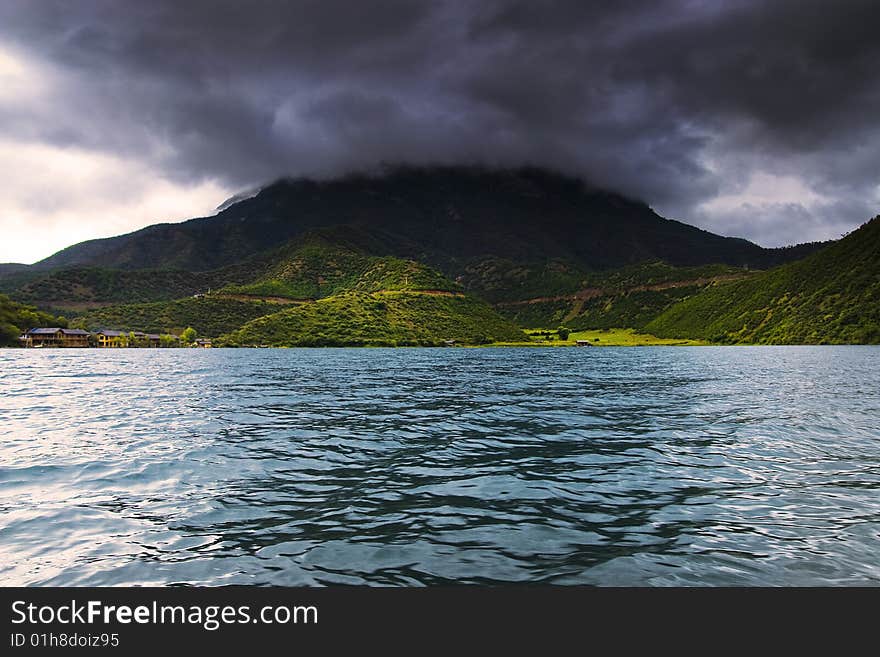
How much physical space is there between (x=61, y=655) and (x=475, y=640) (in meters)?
5.35

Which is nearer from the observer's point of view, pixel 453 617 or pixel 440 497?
pixel 453 617

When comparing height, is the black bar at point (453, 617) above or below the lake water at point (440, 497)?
above

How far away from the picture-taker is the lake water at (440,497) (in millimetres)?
10148

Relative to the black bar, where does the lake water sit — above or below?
below

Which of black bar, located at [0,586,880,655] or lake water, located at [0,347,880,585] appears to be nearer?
black bar, located at [0,586,880,655]

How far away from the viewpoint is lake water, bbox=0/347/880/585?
1015 cm

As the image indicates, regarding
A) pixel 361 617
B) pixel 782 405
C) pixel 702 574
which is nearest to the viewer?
pixel 361 617

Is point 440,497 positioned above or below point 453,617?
below

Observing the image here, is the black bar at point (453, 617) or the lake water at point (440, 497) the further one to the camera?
the lake water at point (440, 497)

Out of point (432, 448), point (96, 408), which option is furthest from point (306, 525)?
point (96, 408)

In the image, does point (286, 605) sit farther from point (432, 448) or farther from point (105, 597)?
point (432, 448)

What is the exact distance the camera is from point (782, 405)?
122 ft

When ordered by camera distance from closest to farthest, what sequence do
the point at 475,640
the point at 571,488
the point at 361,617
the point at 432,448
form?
the point at 475,640 → the point at 361,617 → the point at 571,488 → the point at 432,448

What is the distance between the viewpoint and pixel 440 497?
49.7ft
